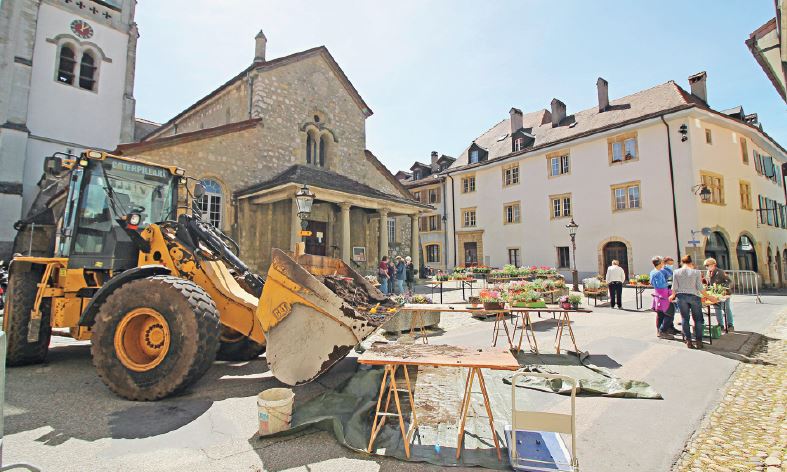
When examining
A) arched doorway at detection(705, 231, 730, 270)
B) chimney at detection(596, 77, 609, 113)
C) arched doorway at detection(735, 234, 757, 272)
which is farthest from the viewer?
chimney at detection(596, 77, 609, 113)

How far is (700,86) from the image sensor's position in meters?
22.8

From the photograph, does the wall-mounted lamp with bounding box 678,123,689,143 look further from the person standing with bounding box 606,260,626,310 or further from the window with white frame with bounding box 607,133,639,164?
the person standing with bounding box 606,260,626,310

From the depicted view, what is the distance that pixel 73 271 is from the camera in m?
5.26

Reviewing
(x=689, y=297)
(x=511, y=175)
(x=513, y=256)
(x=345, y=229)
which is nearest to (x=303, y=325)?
(x=689, y=297)

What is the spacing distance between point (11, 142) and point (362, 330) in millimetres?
23662

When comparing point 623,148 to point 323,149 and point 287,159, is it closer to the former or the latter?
point 323,149

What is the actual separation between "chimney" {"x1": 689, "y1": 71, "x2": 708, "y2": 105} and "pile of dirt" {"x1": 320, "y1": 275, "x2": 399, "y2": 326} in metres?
27.1

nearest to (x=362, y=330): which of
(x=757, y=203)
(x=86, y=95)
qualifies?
(x=86, y=95)

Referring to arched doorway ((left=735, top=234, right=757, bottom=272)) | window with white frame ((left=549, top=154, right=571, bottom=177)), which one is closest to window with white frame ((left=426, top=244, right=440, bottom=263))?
window with white frame ((left=549, top=154, right=571, bottom=177))

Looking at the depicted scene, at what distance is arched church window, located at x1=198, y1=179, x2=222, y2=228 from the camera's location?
1445 centimetres

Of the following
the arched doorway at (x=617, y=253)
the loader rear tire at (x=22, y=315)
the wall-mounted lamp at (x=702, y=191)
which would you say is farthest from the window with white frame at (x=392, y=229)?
the loader rear tire at (x=22, y=315)

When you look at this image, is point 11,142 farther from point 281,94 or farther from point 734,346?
point 734,346

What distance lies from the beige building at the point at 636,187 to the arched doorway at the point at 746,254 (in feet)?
0.25

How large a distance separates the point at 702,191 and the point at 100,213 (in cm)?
2406
